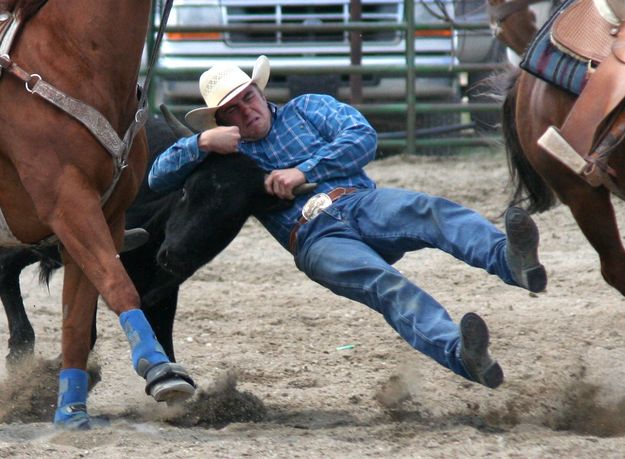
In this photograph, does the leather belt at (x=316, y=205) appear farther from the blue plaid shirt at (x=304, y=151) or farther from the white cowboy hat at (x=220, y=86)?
the white cowboy hat at (x=220, y=86)

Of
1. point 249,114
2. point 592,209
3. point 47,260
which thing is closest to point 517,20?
point 592,209

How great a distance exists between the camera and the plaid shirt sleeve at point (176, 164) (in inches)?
177

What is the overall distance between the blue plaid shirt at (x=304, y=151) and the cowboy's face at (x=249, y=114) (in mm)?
51

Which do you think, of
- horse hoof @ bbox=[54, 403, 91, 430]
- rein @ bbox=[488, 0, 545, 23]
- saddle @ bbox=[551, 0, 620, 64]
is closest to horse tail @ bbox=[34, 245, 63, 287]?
horse hoof @ bbox=[54, 403, 91, 430]

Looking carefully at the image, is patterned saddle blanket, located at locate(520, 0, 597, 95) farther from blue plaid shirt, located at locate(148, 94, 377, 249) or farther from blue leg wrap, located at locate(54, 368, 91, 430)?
blue leg wrap, located at locate(54, 368, 91, 430)

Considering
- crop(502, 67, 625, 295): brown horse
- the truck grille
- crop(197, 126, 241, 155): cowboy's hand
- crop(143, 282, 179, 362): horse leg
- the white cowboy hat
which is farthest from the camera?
the truck grille

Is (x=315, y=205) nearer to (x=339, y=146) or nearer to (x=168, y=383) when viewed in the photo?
(x=339, y=146)

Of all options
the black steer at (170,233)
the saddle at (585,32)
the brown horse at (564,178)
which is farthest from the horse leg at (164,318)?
the saddle at (585,32)

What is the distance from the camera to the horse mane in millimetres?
3914

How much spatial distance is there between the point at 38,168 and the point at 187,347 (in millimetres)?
2152

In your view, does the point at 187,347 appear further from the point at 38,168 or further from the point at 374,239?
the point at 38,168

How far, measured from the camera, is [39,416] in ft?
15.3

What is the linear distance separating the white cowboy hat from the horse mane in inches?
34.8

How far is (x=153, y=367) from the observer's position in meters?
3.65
